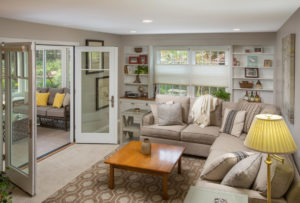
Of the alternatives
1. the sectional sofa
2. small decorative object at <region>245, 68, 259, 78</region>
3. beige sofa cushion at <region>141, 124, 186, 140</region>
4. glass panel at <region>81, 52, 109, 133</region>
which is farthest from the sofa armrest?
small decorative object at <region>245, 68, 259, 78</region>

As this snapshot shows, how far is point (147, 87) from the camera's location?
24.4 feet

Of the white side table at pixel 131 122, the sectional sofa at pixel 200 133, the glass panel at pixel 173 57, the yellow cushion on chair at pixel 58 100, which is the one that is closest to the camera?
the sectional sofa at pixel 200 133

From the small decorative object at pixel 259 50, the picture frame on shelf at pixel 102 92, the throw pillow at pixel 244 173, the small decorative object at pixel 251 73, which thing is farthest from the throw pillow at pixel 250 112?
the picture frame on shelf at pixel 102 92

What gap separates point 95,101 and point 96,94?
145mm

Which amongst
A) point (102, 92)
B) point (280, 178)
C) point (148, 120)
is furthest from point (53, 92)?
point (280, 178)

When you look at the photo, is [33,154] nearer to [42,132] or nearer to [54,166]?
[54,166]

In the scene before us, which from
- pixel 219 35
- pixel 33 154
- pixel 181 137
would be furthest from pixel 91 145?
pixel 219 35

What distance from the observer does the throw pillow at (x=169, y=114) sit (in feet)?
17.6

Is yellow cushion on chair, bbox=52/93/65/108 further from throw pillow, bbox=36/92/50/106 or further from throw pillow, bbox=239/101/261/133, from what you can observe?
throw pillow, bbox=239/101/261/133

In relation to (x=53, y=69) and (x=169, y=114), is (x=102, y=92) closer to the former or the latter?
(x=169, y=114)

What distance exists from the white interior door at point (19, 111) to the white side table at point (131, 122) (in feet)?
7.37

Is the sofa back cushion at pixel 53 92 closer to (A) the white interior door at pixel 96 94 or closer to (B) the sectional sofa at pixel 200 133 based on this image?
(A) the white interior door at pixel 96 94

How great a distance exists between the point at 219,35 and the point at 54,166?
Result: 4.45m

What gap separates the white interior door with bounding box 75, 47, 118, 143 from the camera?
18.8ft
